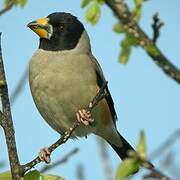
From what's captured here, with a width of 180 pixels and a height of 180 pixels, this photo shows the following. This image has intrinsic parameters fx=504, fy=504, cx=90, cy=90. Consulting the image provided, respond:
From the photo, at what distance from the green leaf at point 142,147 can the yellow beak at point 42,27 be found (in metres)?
3.45

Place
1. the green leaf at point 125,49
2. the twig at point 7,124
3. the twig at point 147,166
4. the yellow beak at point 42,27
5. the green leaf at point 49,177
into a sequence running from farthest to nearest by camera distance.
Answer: the yellow beak at point 42,27 < the twig at point 7,124 < the green leaf at point 49,177 < the green leaf at point 125,49 < the twig at point 147,166

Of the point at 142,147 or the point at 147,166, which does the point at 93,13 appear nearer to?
the point at 142,147

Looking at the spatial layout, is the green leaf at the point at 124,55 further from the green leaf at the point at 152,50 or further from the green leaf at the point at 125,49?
the green leaf at the point at 152,50

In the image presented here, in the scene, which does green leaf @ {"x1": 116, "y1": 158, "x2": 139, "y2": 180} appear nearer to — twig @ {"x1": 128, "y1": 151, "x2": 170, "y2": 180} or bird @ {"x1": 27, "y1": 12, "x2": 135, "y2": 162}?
twig @ {"x1": 128, "y1": 151, "x2": 170, "y2": 180}

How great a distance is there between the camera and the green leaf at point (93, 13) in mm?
2145

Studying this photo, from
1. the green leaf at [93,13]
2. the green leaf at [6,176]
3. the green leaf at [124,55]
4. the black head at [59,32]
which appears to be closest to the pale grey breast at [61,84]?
the black head at [59,32]

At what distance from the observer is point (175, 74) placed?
142 centimetres

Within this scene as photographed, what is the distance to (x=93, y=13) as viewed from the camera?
85.4 inches

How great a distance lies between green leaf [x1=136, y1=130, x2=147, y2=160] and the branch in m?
0.21

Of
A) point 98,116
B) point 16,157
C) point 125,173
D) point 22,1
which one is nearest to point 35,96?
point 98,116

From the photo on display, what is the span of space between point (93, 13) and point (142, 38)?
0.69 metres

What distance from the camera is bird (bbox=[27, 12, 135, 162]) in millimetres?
5027

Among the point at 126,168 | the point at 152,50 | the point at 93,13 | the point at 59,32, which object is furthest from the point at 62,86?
the point at 152,50

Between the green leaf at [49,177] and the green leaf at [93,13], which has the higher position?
the green leaf at [93,13]
